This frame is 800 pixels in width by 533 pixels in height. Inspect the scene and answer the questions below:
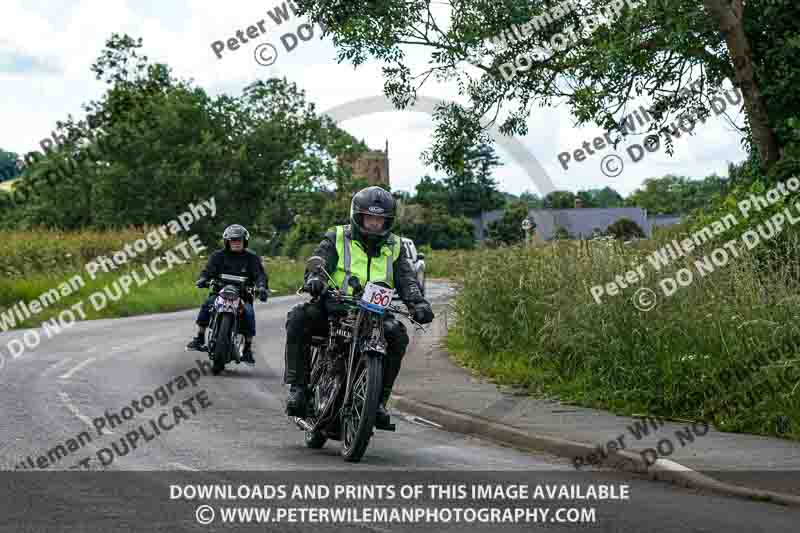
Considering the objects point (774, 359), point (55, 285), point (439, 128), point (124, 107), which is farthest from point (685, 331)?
point (124, 107)

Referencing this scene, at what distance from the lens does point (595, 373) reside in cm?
1294

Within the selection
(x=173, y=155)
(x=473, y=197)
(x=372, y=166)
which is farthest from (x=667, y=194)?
(x=173, y=155)

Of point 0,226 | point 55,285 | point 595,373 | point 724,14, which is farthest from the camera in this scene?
point 0,226

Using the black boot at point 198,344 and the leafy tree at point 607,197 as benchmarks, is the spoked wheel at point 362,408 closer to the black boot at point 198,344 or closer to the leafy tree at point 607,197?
the black boot at point 198,344

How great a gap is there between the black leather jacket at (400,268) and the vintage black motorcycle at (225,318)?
6.65m

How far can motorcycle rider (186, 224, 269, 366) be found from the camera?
54.9 feet

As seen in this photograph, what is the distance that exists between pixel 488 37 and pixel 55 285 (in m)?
18.5

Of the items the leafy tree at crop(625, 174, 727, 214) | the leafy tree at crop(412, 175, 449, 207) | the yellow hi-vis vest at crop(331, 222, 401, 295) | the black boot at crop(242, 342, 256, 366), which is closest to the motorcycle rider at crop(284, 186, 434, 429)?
the yellow hi-vis vest at crop(331, 222, 401, 295)

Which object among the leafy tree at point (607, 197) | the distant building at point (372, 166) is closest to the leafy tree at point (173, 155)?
the distant building at point (372, 166)

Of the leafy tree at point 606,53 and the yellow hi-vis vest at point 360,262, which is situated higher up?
the leafy tree at point 606,53

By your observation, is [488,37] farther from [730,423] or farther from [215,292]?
[730,423]

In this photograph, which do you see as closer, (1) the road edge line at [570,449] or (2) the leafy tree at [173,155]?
(1) the road edge line at [570,449]

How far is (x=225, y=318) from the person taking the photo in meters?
16.2

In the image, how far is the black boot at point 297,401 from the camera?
9938 millimetres
